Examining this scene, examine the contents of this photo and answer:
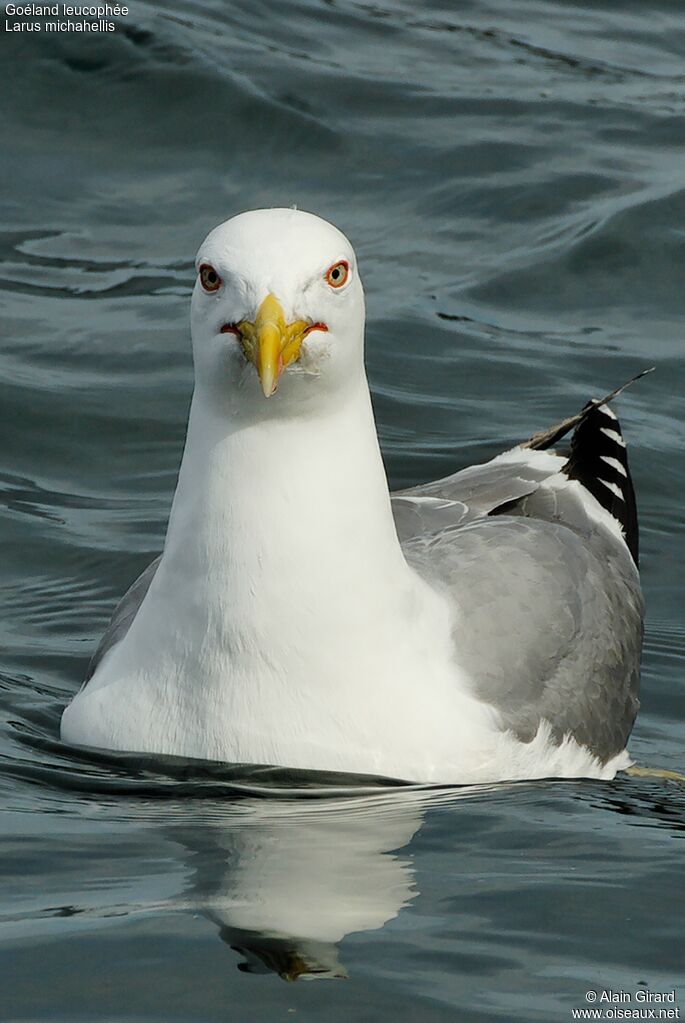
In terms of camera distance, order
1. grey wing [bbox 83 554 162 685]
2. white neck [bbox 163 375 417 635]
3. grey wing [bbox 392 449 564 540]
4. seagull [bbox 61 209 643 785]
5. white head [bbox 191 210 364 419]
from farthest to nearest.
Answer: grey wing [bbox 392 449 564 540], grey wing [bbox 83 554 162 685], white neck [bbox 163 375 417 635], seagull [bbox 61 209 643 785], white head [bbox 191 210 364 419]

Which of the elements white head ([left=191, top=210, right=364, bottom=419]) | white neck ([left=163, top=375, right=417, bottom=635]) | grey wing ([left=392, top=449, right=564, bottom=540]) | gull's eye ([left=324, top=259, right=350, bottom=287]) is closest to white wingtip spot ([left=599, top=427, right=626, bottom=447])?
grey wing ([left=392, top=449, right=564, bottom=540])

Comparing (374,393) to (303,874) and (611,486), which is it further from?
(303,874)

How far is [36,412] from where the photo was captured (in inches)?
344

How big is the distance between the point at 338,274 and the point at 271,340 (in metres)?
0.39

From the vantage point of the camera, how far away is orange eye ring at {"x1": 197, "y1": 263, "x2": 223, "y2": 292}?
4793 mm

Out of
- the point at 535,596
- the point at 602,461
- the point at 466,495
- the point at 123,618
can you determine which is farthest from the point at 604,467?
the point at 123,618

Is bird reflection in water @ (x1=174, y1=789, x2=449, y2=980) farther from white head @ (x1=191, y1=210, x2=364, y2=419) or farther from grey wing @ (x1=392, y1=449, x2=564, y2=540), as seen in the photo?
grey wing @ (x1=392, y1=449, x2=564, y2=540)

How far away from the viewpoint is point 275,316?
4594 mm

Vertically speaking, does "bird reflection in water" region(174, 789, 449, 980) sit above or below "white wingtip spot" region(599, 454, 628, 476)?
below

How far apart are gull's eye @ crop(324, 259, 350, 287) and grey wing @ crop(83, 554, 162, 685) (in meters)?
1.33

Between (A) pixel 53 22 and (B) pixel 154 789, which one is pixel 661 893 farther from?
(A) pixel 53 22

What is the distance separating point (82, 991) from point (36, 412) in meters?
5.10

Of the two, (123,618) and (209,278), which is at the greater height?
(209,278)

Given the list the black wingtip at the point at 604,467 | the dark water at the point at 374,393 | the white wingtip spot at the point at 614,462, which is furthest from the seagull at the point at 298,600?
the white wingtip spot at the point at 614,462
